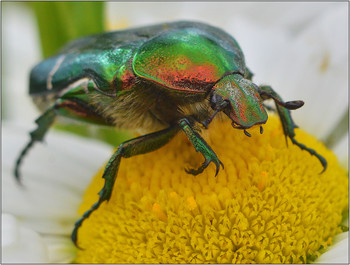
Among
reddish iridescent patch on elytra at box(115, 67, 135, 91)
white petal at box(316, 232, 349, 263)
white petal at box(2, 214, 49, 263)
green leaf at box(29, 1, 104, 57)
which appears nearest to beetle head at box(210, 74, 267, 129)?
reddish iridescent patch on elytra at box(115, 67, 135, 91)

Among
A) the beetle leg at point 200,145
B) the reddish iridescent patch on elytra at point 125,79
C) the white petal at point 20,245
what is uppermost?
the reddish iridescent patch on elytra at point 125,79

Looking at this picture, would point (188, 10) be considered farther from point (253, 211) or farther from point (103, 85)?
point (253, 211)

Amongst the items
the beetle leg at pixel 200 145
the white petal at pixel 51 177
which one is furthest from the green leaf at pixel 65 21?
the beetle leg at pixel 200 145

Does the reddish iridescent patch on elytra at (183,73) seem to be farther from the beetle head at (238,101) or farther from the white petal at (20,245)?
the white petal at (20,245)

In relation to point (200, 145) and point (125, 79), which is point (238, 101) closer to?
point (200, 145)

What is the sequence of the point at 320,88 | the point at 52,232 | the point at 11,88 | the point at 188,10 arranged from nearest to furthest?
the point at 52,232, the point at 320,88, the point at 188,10, the point at 11,88

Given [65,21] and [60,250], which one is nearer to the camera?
[60,250]

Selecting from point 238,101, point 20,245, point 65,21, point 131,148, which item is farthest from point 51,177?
point 238,101

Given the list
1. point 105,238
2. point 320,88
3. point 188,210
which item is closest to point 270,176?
point 188,210
